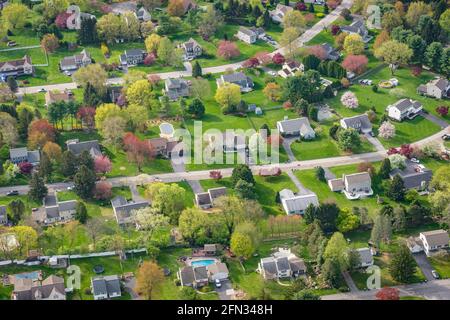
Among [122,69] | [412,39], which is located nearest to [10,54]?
[122,69]

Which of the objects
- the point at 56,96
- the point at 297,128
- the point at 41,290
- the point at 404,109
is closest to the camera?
the point at 41,290

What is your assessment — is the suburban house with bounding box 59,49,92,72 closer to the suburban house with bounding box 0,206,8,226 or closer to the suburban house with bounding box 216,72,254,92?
the suburban house with bounding box 216,72,254,92

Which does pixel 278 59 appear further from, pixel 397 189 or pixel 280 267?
pixel 280 267

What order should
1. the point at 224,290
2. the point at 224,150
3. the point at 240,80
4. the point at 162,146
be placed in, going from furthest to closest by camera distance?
1. the point at 240,80
2. the point at 224,150
3. the point at 162,146
4. the point at 224,290

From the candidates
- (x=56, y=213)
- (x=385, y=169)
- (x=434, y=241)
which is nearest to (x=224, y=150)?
(x=385, y=169)

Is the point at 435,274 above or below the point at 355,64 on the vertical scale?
below

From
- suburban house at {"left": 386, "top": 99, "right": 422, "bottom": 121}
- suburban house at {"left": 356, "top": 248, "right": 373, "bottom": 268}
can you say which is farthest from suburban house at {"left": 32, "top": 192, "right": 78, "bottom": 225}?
suburban house at {"left": 386, "top": 99, "right": 422, "bottom": 121}

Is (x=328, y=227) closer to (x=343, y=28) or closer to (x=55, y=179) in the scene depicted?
(x=55, y=179)

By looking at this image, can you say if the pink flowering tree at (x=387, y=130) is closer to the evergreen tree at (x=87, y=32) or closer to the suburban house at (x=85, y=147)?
the suburban house at (x=85, y=147)
